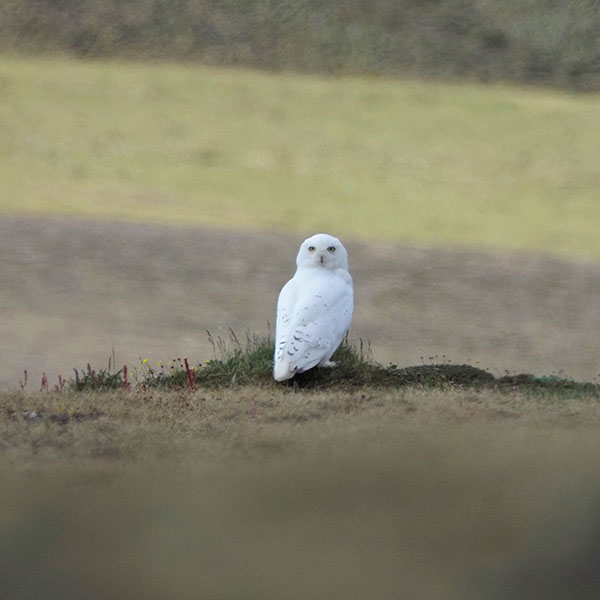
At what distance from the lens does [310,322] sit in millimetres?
7059

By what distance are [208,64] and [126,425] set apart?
63.8 ft

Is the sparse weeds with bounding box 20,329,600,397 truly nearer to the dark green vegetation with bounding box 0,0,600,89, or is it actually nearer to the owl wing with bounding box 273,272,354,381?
the owl wing with bounding box 273,272,354,381

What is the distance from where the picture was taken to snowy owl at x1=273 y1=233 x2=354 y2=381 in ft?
22.8

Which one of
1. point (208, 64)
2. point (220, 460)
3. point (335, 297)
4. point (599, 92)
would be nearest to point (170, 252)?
point (335, 297)

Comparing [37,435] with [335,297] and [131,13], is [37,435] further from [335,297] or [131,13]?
[131,13]

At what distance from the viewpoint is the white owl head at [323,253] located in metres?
7.52

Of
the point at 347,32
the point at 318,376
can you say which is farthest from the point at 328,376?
the point at 347,32

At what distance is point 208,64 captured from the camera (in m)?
24.8

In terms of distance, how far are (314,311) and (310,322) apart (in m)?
0.10

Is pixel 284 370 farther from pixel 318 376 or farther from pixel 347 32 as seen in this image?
pixel 347 32

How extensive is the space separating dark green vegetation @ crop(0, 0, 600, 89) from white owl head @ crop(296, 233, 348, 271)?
58.2ft

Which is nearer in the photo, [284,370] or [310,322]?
[284,370]

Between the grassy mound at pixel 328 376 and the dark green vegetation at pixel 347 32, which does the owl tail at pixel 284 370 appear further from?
the dark green vegetation at pixel 347 32

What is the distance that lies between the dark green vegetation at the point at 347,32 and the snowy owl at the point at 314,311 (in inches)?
700
